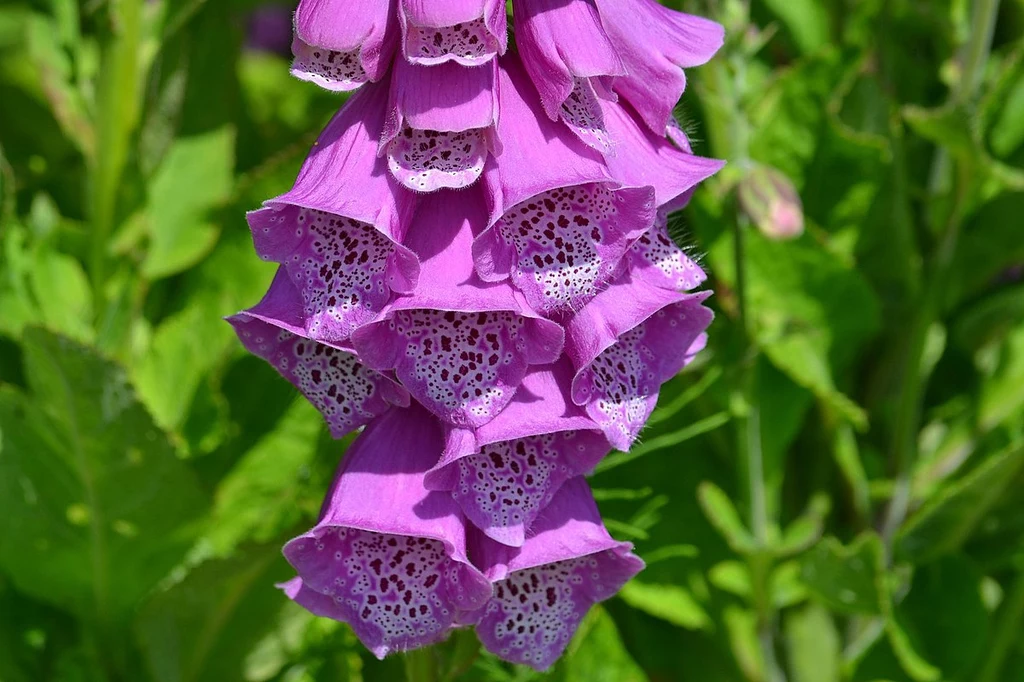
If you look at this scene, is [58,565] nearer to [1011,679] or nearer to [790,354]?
[790,354]

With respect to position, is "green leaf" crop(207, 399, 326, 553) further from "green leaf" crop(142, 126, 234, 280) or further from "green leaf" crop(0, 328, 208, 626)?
"green leaf" crop(142, 126, 234, 280)

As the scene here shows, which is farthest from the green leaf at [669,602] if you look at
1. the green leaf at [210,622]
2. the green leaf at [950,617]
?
the green leaf at [210,622]

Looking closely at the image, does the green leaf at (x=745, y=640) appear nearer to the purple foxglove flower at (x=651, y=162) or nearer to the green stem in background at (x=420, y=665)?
the green stem in background at (x=420, y=665)

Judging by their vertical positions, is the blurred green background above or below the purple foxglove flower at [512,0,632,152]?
below

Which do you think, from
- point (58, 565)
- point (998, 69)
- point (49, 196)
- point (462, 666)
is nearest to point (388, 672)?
point (462, 666)

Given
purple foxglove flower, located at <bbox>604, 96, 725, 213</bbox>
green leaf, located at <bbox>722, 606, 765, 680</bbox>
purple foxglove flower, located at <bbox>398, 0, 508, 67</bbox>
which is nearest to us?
purple foxglove flower, located at <bbox>398, 0, 508, 67</bbox>

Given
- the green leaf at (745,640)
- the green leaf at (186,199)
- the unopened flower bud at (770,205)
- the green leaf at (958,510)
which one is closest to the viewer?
the unopened flower bud at (770,205)

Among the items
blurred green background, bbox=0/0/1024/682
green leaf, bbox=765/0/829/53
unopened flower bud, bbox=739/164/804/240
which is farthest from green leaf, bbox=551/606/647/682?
green leaf, bbox=765/0/829/53
